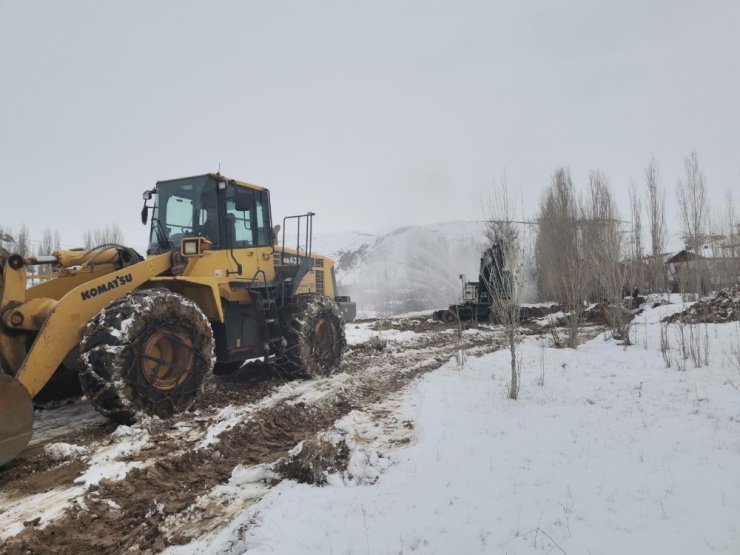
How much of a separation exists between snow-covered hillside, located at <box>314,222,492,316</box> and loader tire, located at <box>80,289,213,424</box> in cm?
3159

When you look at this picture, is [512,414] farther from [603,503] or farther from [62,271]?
[62,271]

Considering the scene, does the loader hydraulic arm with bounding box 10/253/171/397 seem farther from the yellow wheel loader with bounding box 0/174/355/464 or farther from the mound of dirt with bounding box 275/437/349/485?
the mound of dirt with bounding box 275/437/349/485

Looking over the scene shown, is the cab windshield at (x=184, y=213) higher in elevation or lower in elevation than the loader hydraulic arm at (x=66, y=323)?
Result: higher

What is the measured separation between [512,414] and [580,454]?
1.71m

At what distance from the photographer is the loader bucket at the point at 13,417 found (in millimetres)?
3984

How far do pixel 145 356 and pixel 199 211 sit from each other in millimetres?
2952

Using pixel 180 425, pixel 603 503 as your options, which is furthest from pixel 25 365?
pixel 603 503

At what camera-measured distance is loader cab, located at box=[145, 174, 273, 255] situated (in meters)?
7.53

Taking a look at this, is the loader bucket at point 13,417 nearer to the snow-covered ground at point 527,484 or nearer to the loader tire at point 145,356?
the loader tire at point 145,356

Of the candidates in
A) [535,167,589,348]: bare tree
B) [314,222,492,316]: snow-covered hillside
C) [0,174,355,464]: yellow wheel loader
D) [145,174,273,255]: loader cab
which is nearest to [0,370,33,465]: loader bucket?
[0,174,355,464]: yellow wheel loader

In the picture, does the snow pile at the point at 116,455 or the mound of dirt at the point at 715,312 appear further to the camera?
the mound of dirt at the point at 715,312

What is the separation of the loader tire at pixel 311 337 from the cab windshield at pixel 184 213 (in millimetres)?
1910

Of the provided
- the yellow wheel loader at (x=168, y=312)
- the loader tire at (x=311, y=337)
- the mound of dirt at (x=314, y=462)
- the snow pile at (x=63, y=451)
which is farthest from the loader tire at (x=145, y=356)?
the loader tire at (x=311, y=337)

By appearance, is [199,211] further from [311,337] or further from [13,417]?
[13,417]
